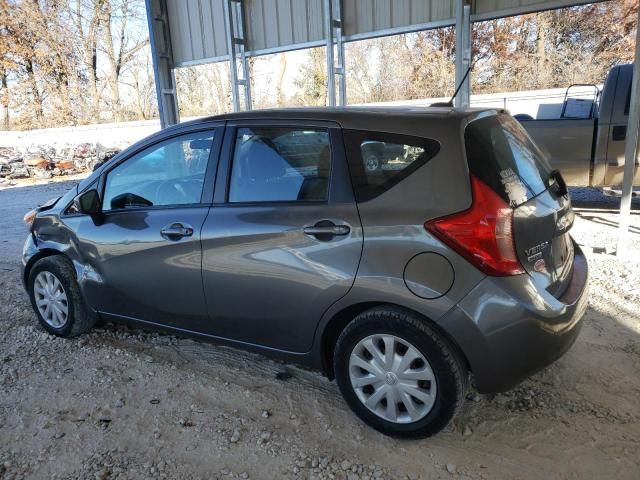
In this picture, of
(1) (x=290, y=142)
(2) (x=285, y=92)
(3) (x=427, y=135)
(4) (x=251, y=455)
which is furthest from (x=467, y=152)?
(2) (x=285, y=92)

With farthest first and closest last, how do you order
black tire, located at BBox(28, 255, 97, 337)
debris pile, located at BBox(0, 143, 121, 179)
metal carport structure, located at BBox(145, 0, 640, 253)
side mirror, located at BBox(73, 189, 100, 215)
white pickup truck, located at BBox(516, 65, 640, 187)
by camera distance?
debris pile, located at BBox(0, 143, 121, 179) → metal carport structure, located at BBox(145, 0, 640, 253) → white pickup truck, located at BBox(516, 65, 640, 187) → black tire, located at BBox(28, 255, 97, 337) → side mirror, located at BBox(73, 189, 100, 215)

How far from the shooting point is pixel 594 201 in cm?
862

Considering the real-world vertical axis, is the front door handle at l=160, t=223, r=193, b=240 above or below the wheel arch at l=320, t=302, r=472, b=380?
above

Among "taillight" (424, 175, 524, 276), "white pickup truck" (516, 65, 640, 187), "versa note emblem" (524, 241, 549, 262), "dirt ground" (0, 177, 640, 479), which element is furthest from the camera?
"white pickup truck" (516, 65, 640, 187)

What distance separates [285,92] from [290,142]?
21907mm

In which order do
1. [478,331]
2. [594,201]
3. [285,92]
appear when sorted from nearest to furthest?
[478,331], [594,201], [285,92]

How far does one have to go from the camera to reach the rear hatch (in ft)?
7.88

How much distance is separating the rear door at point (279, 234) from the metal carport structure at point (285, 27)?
461 centimetres

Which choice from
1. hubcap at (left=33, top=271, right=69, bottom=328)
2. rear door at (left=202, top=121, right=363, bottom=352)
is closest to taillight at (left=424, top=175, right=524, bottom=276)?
rear door at (left=202, top=121, right=363, bottom=352)

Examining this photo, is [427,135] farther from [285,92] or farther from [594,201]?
[285,92]

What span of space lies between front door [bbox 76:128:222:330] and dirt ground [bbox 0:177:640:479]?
A: 433mm

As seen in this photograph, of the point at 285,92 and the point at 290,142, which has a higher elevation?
the point at 285,92

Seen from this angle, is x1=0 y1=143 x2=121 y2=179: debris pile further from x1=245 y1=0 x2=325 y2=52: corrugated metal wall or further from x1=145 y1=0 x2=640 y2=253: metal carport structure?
x1=245 y1=0 x2=325 y2=52: corrugated metal wall

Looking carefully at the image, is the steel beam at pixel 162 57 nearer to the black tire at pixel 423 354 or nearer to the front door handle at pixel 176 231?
the front door handle at pixel 176 231
